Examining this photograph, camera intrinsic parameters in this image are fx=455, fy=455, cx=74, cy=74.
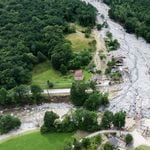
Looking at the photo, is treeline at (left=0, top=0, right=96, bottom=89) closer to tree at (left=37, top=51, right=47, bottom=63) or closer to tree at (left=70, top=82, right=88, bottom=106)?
tree at (left=37, top=51, right=47, bottom=63)

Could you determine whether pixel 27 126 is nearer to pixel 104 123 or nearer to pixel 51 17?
pixel 104 123

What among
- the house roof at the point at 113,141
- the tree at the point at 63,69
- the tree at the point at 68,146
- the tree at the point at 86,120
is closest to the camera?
the tree at the point at 68,146

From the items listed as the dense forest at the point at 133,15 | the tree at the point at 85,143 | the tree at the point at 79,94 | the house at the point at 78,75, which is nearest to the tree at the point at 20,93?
the tree at the point at 79,94

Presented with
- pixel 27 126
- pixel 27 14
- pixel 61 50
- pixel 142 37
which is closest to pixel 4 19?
pixel 27 14

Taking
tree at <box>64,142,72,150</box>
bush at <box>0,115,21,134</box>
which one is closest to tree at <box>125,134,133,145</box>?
tree at <box>64,142,72,150</box>

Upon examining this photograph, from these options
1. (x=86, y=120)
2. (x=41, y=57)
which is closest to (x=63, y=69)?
(x=41, y=57)

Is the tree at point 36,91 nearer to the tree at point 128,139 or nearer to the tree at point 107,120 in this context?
the tree at point 107,120
